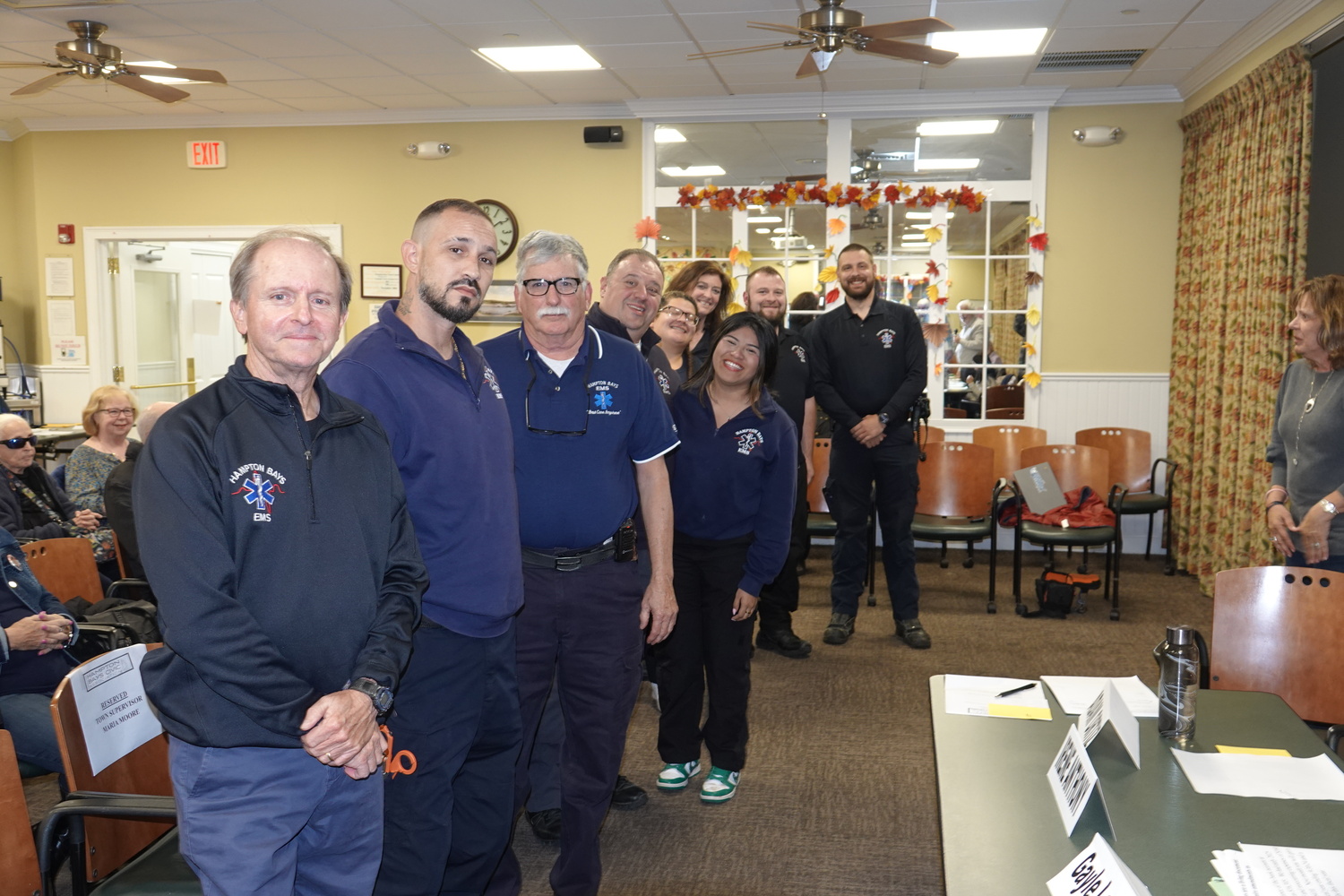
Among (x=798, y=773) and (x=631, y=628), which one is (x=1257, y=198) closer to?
(x=798, y=773)

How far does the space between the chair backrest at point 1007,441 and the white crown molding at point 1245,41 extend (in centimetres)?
239

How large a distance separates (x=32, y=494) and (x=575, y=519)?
3156mm

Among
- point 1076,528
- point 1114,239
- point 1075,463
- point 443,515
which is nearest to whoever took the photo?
point 443,515

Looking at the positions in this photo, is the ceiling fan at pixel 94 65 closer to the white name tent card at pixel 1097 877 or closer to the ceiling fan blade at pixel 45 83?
the ceiling fan blade at pixel 45 83

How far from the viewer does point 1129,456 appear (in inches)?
247

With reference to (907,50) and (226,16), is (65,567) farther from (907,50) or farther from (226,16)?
(907,50)

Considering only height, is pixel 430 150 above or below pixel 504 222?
above

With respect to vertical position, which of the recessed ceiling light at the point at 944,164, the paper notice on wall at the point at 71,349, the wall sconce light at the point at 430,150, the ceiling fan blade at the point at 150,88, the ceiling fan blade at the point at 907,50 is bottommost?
the paper notice on wall at the point at 71,349

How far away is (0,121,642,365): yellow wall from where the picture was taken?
7.28 meters

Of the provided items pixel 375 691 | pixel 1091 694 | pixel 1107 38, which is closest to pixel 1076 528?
pixel 1107 38

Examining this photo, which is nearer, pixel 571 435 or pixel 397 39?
pixel 571 435

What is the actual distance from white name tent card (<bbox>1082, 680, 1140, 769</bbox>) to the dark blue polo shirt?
1.10 m

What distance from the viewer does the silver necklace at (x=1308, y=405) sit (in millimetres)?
3176

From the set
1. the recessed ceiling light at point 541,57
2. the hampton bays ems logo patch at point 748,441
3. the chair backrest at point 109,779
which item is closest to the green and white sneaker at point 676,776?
the hampton bays ems logo patch at point 748,441
